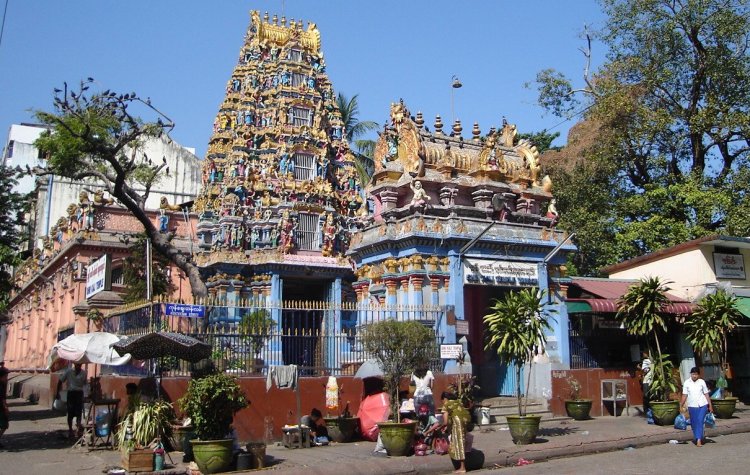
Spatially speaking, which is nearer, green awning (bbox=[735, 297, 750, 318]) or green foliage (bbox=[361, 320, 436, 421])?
green foliage (bbox=[361, 320, 436, 421])

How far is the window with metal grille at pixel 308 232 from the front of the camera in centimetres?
3647

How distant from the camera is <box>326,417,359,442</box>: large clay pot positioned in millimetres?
14906

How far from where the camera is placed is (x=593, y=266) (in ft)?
109

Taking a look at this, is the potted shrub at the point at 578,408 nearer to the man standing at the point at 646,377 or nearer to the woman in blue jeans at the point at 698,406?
the man standing at the point at 646,377

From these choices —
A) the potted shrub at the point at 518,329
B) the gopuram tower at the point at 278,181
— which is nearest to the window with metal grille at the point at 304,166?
the gopuram tower at the point at 278,181

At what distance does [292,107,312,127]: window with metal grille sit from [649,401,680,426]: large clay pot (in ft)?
88.9

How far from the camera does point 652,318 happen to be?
18.3 meters

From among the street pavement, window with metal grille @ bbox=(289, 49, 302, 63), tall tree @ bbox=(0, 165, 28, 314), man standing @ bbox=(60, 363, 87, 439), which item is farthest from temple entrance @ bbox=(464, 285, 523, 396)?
window with metal grille @ bbox=(289, 49, 302, 63)

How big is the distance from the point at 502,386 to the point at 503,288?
2855 mm

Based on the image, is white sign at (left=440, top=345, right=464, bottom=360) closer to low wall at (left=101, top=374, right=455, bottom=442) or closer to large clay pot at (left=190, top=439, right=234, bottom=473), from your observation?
low wall at (left=101, top=374, right=455, bottom=442)

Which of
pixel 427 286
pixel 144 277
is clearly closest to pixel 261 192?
pixel 144 277

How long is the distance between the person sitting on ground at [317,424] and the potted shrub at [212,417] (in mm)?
3111

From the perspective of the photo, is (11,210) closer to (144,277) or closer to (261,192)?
(144,277)

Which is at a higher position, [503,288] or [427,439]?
[503,288]
